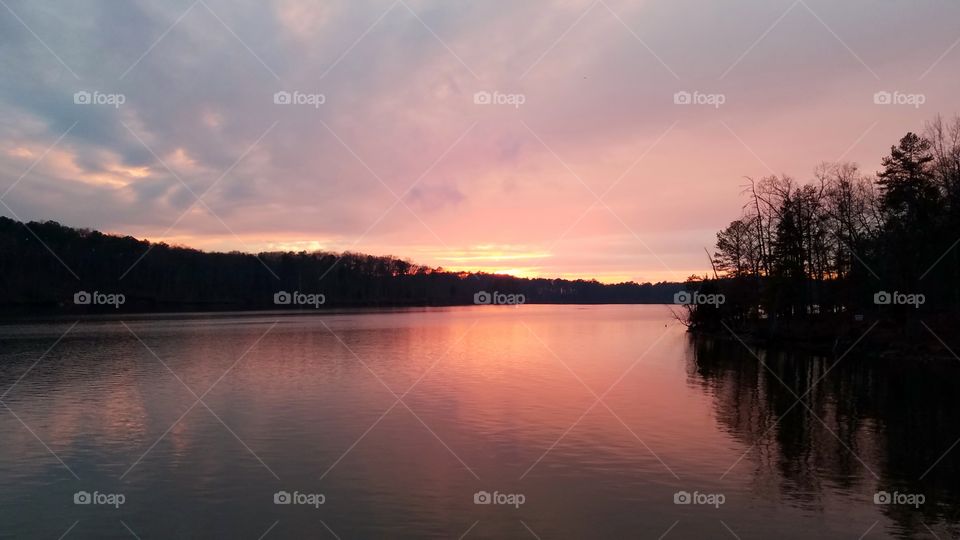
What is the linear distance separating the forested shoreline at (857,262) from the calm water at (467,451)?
13.6 metres

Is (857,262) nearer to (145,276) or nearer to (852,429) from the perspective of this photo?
(852,429)

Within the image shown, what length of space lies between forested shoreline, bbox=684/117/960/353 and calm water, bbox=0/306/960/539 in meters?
13.6

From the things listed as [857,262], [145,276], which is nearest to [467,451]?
[857,262]

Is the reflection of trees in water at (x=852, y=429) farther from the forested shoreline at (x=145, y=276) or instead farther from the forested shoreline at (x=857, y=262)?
the forested shoreline at (x=145, y=276)

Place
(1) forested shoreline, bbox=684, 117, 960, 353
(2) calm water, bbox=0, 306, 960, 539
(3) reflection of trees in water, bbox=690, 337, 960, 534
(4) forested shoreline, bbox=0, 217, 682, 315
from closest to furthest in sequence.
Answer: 1. (2) calm water, bbox=0, 306, 960, 539
2. (3) reflection of trees in water, bbox=690, 337, 960, 534
3. (1) forested shoreline, bbox=684, 117, 960, 353
4. (4) forested shoreline, bbox=0, 217, 682, 315

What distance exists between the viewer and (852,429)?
21875 mm

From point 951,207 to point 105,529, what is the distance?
171ft

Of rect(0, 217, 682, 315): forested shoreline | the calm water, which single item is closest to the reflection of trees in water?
the calm water

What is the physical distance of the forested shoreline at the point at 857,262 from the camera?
4722 cm

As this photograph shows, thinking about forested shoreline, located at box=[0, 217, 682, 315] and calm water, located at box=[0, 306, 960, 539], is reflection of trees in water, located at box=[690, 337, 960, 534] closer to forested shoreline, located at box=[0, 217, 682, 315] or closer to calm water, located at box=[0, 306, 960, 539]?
calm water, located at box=[0, 306, 960, 539]

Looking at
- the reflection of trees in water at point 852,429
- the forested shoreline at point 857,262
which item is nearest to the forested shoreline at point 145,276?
the forested shoreline at point 857,262

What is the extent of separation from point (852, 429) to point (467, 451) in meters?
13.3

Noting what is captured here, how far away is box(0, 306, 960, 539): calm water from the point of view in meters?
13.2

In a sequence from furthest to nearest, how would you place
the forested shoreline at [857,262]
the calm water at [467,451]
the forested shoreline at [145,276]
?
the forested shoreline at [145,276] < the forested shoreline at [857,262] < the calm water at [467,451]
